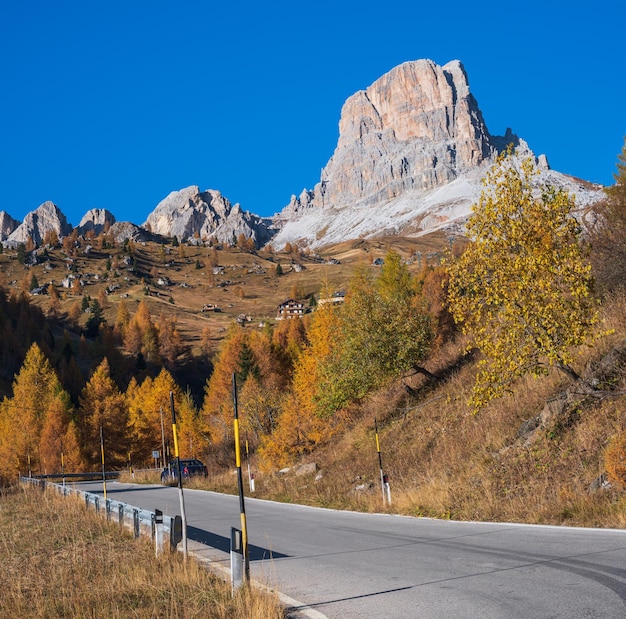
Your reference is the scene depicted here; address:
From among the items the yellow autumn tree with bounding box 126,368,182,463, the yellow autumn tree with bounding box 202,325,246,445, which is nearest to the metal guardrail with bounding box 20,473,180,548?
the yellow autumn tree with bounding box 202,325,246,445

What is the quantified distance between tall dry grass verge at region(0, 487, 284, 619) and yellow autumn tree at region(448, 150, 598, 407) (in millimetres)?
8039

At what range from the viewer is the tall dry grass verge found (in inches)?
305

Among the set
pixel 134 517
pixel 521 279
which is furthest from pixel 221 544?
pixel 521 279

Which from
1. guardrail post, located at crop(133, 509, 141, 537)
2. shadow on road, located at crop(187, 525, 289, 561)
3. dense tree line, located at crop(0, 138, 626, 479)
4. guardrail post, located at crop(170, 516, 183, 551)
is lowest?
shadow on road, located at crop(187, 525, 289, 561)

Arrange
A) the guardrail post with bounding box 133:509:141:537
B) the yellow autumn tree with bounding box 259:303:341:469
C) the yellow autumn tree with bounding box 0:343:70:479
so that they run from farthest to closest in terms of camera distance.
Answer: the yellow autumn tree with bounding box 0:343:70:479, the yellow autumn tree with bounding box 259:303:341:469, the guardrail post with bounding box 133:509:141:537

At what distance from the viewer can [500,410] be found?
20953mm

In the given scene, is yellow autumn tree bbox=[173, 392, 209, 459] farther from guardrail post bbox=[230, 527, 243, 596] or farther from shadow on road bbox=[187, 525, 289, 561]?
guardrail post bbox=[230, 527, 243, 596]

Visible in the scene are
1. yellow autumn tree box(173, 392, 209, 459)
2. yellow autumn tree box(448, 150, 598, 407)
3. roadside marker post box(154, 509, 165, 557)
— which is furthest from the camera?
yellow autumn tree box(173, 392, 209, 459)

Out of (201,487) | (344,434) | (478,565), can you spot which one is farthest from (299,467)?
(478,565)

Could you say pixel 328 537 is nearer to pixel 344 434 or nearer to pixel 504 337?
pixel 504 337

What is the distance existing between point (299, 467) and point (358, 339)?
25.4ft

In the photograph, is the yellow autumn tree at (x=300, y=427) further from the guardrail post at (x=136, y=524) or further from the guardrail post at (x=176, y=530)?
the guardrail post at (x=176, y=530)

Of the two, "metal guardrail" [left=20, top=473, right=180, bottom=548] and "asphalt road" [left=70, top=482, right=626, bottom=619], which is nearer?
"asphalt road" [left=70, top=482, right=626, bottom=619]

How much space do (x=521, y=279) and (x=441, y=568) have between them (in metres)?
7.72
